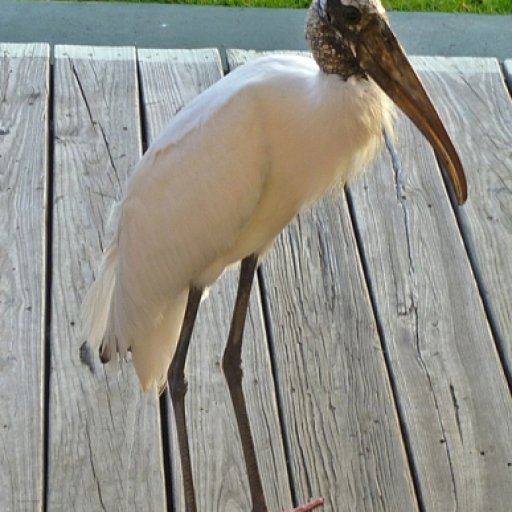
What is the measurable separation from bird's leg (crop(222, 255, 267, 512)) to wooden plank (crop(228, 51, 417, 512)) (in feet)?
0.35

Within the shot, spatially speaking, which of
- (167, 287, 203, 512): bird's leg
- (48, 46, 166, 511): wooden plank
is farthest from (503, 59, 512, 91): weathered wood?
(167, 287, 203, 512): bird's leg

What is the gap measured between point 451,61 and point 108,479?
5.82 feet

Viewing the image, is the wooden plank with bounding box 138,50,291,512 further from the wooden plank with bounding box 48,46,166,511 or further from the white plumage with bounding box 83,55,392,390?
Answer: the white plumage with bounding box 83,55,392,390

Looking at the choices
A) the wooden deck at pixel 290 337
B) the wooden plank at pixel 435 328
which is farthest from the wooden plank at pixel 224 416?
the wooden plank at pixel 435 328

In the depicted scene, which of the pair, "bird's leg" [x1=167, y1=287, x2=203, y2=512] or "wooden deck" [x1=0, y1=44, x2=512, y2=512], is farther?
"wooden deck" [x1=0, y1=44, x2=512, y2=512]

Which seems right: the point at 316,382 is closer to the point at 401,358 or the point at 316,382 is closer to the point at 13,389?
the point at 401,358

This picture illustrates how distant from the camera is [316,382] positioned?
2.47m

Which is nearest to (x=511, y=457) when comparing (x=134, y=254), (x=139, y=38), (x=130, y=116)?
(x=134, y=254)

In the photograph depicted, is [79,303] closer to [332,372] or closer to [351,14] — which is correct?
[332,372]

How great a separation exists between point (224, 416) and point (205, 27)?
1.76 meters

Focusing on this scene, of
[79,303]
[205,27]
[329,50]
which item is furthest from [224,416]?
[205,27]

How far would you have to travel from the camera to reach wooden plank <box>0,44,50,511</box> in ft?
7.43

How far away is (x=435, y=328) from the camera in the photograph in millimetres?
2596

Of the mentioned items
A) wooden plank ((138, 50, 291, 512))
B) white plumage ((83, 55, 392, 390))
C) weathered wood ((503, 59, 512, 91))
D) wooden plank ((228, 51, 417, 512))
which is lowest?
wooden plank ((138, 50, 291, 512))
